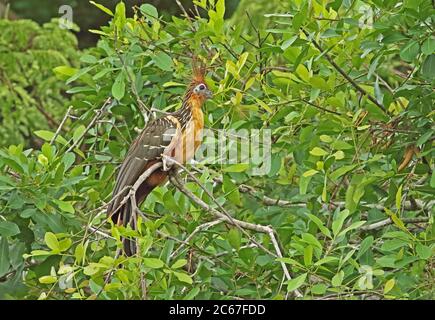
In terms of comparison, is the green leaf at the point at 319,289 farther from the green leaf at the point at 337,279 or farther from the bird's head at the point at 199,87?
the bird's head at the point at 199,87

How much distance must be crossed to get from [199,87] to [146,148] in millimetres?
286

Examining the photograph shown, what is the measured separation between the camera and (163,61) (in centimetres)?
345

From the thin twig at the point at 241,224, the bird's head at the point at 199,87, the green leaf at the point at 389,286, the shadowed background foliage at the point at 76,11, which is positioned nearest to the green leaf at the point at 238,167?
the thin twig at the point at 241,224

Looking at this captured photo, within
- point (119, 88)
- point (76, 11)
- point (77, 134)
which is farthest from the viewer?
point (76, 11)

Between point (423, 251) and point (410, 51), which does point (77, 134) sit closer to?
point (410, 51)

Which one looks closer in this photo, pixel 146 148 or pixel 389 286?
pixel 389 286

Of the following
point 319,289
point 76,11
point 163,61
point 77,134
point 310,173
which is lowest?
point 319,289

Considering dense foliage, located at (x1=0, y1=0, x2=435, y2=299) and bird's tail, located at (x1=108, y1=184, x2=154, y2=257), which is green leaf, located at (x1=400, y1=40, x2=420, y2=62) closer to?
dense foliage, located at (x1=0, y1=0, x2=435, y2=299)

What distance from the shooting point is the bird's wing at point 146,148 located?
3275mm

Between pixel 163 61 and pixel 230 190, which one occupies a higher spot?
pixel 163 61

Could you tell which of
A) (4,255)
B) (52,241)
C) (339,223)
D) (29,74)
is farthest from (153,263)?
(29,74)

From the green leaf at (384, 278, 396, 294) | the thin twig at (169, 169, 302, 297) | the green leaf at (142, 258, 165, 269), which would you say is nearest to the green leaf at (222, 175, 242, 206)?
the thin twig at (169, 169, 302, 297)

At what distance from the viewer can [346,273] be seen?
9.13 ft
